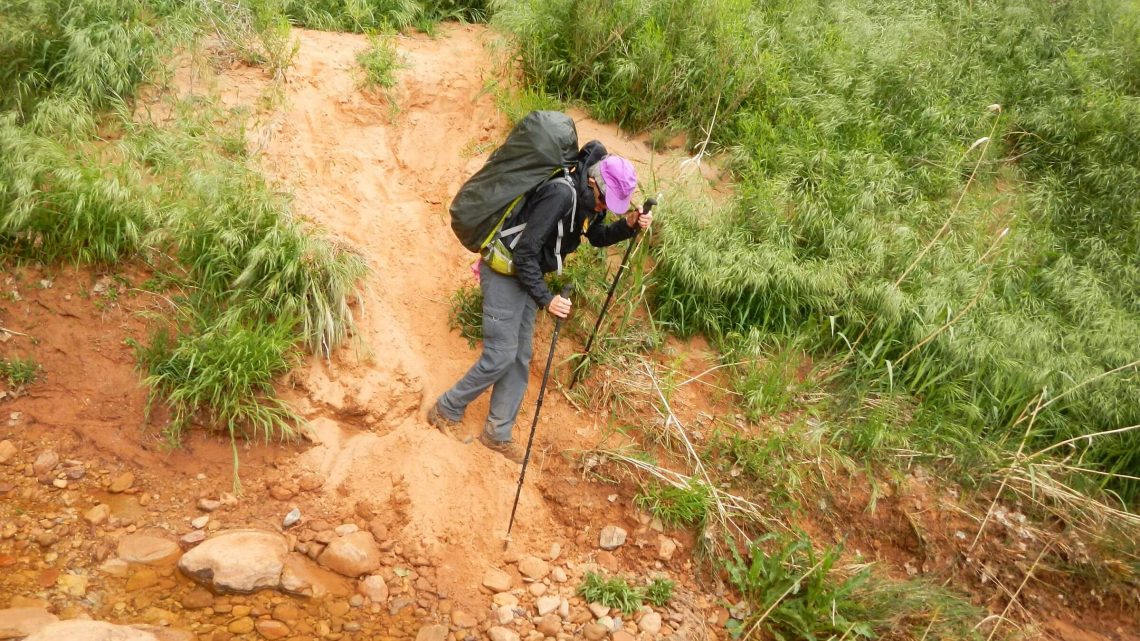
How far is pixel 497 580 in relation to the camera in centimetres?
413

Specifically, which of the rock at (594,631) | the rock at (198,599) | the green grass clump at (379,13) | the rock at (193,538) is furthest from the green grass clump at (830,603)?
the green grass clump at (379,13)

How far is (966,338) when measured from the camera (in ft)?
18.3

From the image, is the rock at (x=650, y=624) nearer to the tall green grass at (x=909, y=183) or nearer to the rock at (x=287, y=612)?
the rock at (x=287, y=612)

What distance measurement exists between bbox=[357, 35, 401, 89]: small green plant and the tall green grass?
3.35ft

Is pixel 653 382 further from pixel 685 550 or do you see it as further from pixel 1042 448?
pixel 1042 448

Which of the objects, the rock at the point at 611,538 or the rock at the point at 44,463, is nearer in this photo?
the rock at the point at 44,463

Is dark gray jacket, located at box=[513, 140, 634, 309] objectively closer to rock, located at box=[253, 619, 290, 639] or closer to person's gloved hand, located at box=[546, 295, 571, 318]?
person's gloved hand, located at box=[546, 295, 571, 318]

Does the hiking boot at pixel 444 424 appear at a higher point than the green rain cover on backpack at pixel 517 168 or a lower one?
lower

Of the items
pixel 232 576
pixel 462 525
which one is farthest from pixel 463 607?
pixel 232 576

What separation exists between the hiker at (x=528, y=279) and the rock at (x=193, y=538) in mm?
1312

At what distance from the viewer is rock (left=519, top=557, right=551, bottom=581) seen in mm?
4211

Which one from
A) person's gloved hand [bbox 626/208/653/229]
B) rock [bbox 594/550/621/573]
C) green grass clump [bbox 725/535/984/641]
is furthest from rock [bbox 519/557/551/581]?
person's gloved hand [bbox 626/208/653/229]

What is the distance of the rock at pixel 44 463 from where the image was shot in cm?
404

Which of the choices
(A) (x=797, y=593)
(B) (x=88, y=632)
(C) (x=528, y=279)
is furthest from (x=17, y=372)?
(A) (x=797, y=593)
